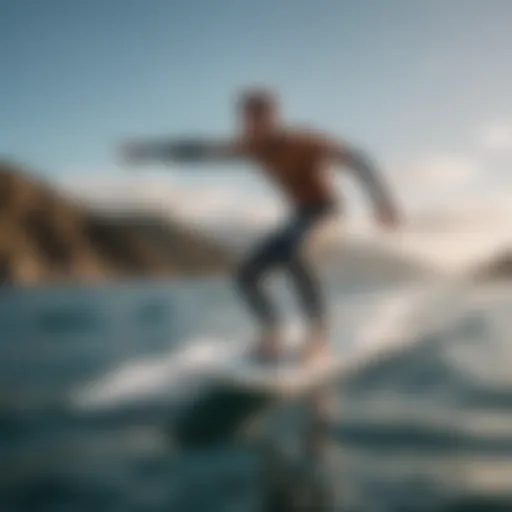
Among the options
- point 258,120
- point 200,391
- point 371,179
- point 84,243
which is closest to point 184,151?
point 258,120

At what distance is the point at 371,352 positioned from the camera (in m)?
1.62

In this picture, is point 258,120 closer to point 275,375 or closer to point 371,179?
point 371,179

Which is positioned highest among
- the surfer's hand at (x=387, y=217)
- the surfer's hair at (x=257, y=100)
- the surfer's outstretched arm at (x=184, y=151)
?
the surfer's hair at (x=257, y=100)

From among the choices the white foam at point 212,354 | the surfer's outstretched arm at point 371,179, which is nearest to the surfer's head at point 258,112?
the surfer's outstretched arm at point 371,179

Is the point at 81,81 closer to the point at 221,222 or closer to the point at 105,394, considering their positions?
the point at 221,222

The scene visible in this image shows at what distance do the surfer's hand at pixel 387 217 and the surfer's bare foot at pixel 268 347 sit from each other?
0.31 m

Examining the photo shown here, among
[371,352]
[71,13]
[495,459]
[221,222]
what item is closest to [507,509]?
[495,459]

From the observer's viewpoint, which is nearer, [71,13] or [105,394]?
[105,394]

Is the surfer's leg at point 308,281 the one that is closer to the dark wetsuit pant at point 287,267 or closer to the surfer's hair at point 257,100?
the dark wetsuit pant at point 287,267

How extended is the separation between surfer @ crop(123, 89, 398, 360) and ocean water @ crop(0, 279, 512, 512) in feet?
0.14

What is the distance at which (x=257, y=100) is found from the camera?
63.0 inches

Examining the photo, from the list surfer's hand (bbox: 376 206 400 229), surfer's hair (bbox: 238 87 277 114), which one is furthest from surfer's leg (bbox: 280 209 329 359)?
surfer's hair (bbox: 238 87 277 114)

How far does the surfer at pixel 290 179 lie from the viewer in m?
1.57

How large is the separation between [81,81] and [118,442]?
75 centimetres
